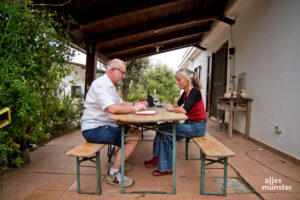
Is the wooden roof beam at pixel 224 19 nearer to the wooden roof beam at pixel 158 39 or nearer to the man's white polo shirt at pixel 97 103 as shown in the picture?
the wooden roof beam at pixel 158 39

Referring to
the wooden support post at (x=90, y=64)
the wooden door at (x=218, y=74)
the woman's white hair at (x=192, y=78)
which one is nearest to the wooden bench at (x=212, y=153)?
the woman's white hair at (x=192, y=78)

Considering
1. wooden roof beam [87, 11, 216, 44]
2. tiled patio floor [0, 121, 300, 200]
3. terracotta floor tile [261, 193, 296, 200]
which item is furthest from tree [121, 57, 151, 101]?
terracotta floor tile [261, 193, 296, 200]

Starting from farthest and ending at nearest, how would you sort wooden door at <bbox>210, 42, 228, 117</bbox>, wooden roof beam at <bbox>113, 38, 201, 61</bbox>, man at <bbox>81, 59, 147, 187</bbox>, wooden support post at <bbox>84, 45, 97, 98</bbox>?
wooden roof beam at <bbox>113, 38, 201, 61</bbox> → wooden door at <bbox>210, 42, 228, 117</bbox> → wooden support post at <bbox>84, 45, 97, 98</bbox> → man at <bbox>81, 59, 147, 187</bbox>

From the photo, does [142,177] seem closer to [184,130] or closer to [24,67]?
[184,130]

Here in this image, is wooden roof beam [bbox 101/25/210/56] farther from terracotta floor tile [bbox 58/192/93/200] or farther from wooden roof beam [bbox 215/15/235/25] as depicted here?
terracotta floor tile [bbox 58/192/93/200]

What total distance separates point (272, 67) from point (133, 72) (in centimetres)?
696

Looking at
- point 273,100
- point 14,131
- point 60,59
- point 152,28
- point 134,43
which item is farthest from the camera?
point 134,43

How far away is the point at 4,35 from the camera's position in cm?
133

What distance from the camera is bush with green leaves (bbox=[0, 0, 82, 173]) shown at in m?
1.34

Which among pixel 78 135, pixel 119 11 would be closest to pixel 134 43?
pixel 119 11

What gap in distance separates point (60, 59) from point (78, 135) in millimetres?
2200

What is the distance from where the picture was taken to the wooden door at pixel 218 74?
A: 502 cm

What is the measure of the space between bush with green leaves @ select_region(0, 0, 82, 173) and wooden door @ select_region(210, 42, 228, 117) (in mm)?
4371

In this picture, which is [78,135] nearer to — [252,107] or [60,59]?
[60,59]
